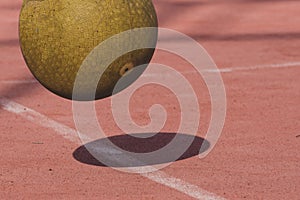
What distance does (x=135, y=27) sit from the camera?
6.57 m

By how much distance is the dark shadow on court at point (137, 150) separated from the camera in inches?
286

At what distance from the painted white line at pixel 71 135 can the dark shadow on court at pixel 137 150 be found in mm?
104

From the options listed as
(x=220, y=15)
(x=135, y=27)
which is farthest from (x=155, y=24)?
(x=220, y=15)

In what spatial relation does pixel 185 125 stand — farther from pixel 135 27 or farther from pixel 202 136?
pixel 135 27

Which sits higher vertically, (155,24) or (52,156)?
(155,24)

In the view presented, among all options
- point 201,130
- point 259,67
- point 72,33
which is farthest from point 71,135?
point 259,67

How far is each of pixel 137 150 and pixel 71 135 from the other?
2.33ft

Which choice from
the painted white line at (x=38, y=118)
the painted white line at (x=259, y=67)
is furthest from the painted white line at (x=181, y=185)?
the painted white line at (x=259, y=67)

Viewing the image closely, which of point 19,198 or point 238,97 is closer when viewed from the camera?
point 19,198

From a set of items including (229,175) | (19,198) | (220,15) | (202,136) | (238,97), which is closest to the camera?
(19,198)

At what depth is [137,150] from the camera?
7.53m

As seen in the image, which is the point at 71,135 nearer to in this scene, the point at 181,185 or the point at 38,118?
the point at 38,118

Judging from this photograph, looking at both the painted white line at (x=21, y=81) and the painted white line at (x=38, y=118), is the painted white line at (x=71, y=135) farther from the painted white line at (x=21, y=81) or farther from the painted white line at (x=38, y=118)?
the painted white line at (x=21, y=81)

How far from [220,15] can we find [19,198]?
7494mm
